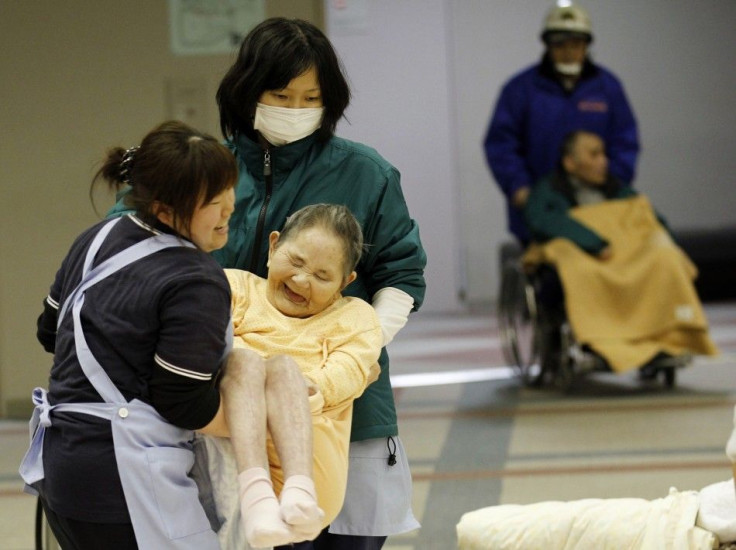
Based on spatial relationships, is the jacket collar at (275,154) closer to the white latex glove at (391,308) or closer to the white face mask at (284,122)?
the white face mask at (284,122)

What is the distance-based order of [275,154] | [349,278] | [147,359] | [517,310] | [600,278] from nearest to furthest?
[147,359] < [349,278] < [275,154] < [600,278] < [517,310]

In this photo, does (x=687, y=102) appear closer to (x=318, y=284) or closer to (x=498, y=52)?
(x=498, y=52)

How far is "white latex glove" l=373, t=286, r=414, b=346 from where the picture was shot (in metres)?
2.49

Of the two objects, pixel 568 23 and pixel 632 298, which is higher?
pixel 568 23

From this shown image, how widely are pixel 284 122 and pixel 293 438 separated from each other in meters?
0.71

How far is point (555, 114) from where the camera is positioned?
6.69 m

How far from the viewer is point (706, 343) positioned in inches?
249

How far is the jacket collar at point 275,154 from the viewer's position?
2541 millimetres

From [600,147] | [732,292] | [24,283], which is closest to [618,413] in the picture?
[600,147]

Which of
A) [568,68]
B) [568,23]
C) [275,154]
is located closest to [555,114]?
[568,68]

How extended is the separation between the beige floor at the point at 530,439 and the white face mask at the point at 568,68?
1661 millimetres

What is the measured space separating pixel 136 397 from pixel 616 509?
1.63m

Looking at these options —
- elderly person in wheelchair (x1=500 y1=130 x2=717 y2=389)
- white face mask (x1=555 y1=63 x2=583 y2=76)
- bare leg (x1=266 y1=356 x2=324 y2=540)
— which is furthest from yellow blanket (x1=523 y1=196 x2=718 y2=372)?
bare leg (x1=266 y1=356 x2=324 y2=540)

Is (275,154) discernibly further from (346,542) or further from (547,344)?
(547,344)
